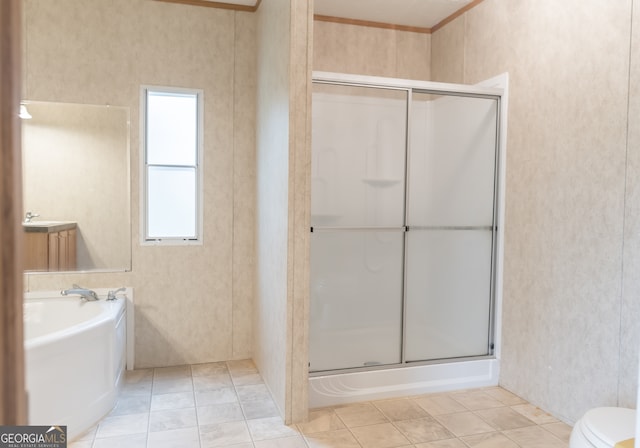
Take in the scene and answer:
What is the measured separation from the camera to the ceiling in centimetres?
323

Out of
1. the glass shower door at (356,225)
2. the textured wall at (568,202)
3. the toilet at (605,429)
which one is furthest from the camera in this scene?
the glass shower door at (356,225)

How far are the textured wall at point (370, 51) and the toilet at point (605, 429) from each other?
275cm

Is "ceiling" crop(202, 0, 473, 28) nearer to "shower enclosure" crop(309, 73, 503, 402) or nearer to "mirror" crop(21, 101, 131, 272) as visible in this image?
"shower enclosure" crop(309, 73, 503, 402)

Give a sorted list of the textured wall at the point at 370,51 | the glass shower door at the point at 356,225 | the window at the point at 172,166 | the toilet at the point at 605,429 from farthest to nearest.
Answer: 1. the textured wall at the point at 370,51
2. the window at the point at 172,166
3. the glass shower door at the point at 356,225
4. the toilet at the point at 605,429

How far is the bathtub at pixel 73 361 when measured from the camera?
2.15m

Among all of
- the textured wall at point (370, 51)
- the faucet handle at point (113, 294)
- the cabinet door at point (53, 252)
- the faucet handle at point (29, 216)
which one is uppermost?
the textured wall at point (370, 51)

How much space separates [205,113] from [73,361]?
183 cm

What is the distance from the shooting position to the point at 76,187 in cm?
307

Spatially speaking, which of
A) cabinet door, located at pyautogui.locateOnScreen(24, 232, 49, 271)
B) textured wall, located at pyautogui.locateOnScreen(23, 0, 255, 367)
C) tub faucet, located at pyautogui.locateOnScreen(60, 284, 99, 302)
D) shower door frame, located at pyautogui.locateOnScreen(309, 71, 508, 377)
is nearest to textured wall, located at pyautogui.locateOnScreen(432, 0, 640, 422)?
shower door frame, located at pyautogui.locateOnScreen(309, 71, 508, 377)

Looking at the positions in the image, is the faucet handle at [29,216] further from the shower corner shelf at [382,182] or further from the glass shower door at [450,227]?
the glass shower door at [450,227]

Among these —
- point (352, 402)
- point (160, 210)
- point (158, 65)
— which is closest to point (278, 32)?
point (158, 65)

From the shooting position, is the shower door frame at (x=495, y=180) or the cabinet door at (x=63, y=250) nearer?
the shower door frame at (x=495, y=180)

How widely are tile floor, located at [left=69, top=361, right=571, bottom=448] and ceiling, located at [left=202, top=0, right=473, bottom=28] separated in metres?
2.68

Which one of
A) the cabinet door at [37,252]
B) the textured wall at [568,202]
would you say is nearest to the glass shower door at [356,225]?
the textured wall at [568,202]
